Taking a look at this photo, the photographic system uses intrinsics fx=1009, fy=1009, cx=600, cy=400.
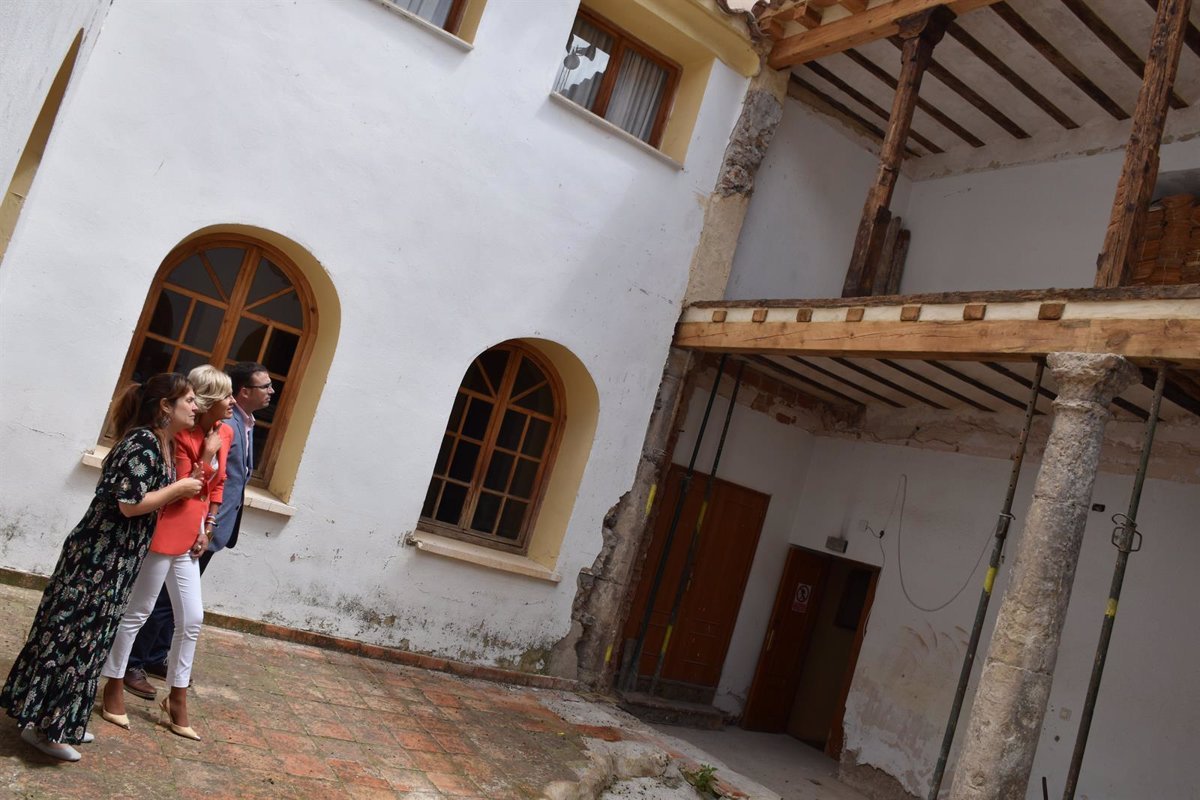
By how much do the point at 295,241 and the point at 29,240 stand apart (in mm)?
1664

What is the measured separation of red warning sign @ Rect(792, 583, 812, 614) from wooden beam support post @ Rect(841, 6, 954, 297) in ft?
13.4

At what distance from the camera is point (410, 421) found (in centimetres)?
777

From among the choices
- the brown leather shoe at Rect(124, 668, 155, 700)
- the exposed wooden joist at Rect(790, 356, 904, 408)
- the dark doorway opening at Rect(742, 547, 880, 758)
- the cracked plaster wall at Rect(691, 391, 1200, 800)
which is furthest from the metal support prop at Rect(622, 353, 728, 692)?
the brown leather shoe at Rect(124, 668, 155, 700)

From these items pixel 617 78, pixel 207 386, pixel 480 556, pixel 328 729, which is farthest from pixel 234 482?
pixel 617 78

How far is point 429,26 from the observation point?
759cm

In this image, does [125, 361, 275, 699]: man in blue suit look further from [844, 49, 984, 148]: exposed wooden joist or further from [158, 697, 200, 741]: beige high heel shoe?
[844, 49, 984, 148]: exposed wooden joist

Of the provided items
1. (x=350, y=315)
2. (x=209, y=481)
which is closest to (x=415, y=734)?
(x=209, y=481)

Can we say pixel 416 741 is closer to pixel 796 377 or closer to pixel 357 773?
pixel 357 773

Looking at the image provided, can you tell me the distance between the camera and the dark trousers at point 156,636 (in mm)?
5121

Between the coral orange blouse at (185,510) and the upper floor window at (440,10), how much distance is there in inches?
186

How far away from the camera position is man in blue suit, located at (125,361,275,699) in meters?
5.03

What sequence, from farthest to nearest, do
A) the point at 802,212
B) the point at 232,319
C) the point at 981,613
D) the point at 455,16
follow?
1. the point at 802,212
2. the point at 455,16
3. the point at 232,319
4. the point at 981,613

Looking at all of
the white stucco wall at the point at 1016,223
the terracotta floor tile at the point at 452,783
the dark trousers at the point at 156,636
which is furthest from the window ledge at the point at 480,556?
the white stucco wall at the point at 1016,223

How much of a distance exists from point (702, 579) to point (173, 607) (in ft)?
21.7
